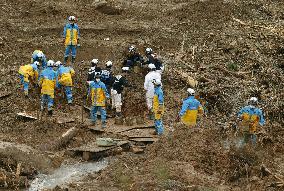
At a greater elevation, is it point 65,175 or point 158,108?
point 158,108

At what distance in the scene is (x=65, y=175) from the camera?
1403cm

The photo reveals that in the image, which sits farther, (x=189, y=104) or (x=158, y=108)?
(x=158, y=108)

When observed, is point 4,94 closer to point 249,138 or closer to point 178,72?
point 178,72

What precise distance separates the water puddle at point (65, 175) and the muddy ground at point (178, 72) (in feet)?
1.70

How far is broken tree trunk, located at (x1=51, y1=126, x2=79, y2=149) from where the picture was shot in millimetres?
15406

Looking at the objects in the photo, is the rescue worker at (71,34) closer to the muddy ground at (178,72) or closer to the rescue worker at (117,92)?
→ the muddy ground at (178,72)

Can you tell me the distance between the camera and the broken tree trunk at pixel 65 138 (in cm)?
1541

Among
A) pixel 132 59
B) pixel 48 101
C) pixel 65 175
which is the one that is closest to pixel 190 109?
pixel 65 175

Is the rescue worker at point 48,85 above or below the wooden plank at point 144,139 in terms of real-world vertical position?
above

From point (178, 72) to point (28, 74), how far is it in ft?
16.0

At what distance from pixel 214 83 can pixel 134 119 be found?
2926 mm

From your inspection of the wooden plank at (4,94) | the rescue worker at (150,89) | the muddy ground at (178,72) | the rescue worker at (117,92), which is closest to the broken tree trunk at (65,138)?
the muddy ground at (178,72)

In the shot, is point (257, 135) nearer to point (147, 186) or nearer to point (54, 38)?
point (147, 186)

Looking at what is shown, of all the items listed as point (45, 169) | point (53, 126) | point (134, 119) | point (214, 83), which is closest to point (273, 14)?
point (214, 83)
